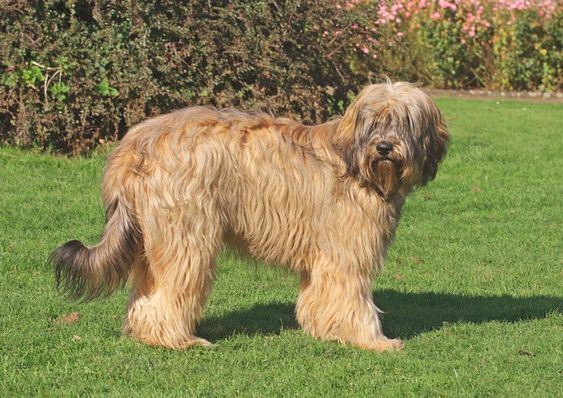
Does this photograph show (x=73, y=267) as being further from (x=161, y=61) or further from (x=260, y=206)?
(x=161, y=61)

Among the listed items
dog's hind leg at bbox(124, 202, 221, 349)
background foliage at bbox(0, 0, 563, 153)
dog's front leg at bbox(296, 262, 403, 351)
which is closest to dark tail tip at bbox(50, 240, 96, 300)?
dog's hind leg at bbox(124, 202, 221, 349)

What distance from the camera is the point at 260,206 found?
21.8 ft

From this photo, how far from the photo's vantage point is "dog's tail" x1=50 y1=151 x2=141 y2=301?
6355 millimetres

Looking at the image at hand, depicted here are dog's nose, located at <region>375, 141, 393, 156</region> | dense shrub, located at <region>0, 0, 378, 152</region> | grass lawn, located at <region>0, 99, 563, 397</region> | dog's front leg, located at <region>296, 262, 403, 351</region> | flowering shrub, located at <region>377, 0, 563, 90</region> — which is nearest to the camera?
grass lawn, located at <region>0, 99, 563, 397</region>

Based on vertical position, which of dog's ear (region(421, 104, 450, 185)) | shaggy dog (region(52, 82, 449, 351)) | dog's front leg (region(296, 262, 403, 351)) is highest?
dog's ear (region(421, 104, 450, 185))

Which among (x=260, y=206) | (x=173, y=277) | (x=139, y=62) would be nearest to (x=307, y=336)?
(x=260, y=206)

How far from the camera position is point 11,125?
485 inches

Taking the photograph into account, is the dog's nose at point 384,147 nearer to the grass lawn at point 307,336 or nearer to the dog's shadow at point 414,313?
the grass lawn at point 307,336

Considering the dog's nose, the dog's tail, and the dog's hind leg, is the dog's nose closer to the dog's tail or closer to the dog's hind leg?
the dog's hind leg

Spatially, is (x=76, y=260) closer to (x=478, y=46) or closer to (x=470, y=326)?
(x=470, y=326)

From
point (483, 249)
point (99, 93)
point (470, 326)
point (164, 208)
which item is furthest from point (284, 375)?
point (99, 93)

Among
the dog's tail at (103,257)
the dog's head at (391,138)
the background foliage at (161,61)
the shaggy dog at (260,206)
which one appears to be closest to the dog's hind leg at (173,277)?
the shaggy dog at (260,206)

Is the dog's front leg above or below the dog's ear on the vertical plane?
below

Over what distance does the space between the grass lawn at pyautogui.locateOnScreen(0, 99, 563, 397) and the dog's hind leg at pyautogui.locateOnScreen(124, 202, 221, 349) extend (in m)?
0.13
